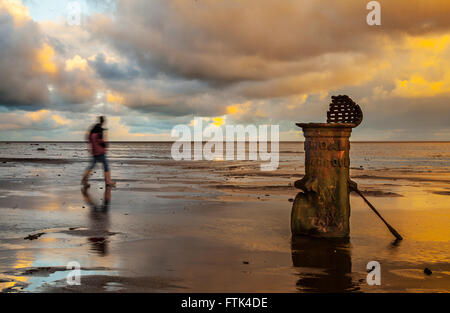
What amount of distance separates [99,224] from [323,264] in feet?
15.0

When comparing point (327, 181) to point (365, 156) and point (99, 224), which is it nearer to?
point (99, 224)

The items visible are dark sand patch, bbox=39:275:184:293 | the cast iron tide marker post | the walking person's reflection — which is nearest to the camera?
dark sand patch, bbox=39:275:184:293

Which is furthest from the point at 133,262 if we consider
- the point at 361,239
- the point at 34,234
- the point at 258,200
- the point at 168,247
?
the point at 258,200

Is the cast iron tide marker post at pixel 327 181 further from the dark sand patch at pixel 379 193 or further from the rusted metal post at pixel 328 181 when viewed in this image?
the dark sand patch at pixel 379 193

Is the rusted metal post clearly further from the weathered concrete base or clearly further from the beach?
the beach

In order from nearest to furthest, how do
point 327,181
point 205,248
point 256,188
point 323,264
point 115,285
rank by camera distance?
point 115,285 → point 323,264 → point 205,248 → point 327,181 → point 256,188

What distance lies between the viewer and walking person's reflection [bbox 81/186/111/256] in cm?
641

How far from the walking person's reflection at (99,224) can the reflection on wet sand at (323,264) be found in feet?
9.35

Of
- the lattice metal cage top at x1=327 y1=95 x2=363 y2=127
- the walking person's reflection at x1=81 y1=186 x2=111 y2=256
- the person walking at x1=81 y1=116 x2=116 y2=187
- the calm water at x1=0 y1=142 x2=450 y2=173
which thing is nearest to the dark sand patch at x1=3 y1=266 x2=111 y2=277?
the walking person's reflection at x1=81 y1=186 x2=111 y2=256

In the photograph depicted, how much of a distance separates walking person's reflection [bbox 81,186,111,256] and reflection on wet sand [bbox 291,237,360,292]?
2850 millimetres

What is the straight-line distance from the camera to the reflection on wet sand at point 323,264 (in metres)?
4.80

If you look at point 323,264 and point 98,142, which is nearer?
point 323,264

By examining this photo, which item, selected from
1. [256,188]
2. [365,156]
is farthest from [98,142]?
[365,156]

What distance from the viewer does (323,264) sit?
564 cm
